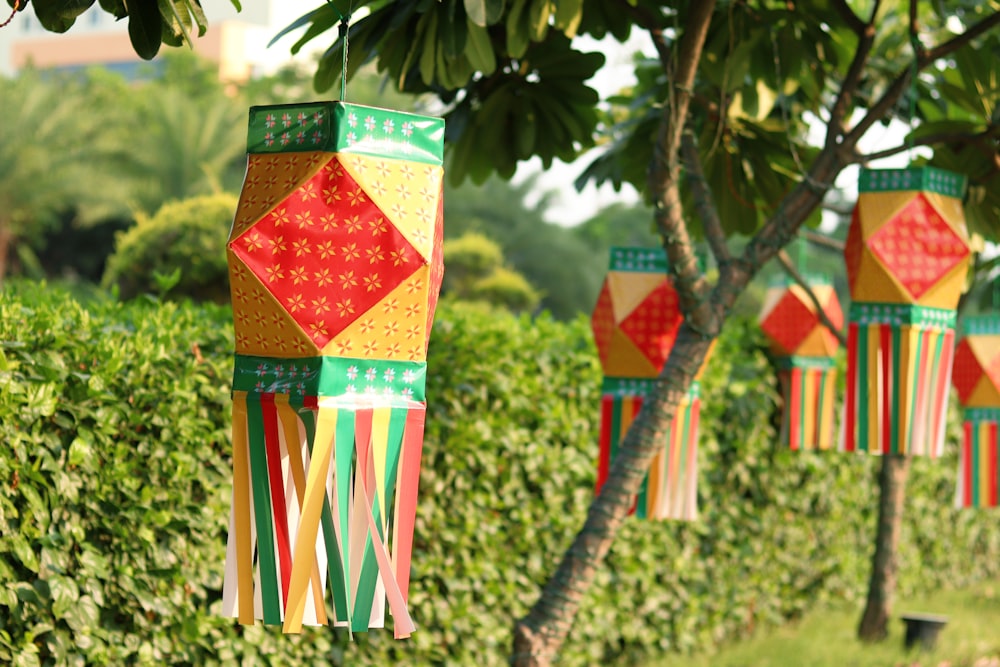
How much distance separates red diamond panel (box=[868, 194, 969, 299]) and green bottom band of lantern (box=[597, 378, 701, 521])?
997 mm

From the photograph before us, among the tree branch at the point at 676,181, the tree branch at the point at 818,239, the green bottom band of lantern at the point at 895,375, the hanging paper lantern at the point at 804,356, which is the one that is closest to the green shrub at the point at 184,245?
the tree branch at the point at 818,239

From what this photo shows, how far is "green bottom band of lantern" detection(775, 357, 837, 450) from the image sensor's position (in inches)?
235

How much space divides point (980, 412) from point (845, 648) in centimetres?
173

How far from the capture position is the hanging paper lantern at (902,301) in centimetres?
355

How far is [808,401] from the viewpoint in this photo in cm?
600

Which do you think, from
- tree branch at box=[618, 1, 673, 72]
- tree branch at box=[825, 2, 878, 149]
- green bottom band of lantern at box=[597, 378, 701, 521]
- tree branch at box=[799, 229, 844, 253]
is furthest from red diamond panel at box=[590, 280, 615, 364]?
tree branch at box=[799, 229, 844, 253]

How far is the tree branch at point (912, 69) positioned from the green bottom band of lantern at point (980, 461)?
195 cm

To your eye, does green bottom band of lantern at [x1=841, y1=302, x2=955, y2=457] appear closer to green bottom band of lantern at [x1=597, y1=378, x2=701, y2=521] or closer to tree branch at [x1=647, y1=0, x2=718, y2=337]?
tree branch at [x1=647, y1=0, x2=718, y2=337]

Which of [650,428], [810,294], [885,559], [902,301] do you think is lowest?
[885,559]

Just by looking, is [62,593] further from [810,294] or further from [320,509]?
[810,294]

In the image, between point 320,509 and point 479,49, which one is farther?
point 479,49

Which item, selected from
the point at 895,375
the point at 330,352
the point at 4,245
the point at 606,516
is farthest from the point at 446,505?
the point at 4,245

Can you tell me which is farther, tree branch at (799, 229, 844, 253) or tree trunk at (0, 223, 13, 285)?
tree trunk at (0, 223, 13, 285)

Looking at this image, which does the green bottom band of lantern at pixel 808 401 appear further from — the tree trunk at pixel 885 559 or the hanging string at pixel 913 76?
the hanging string at pixel 913 76
